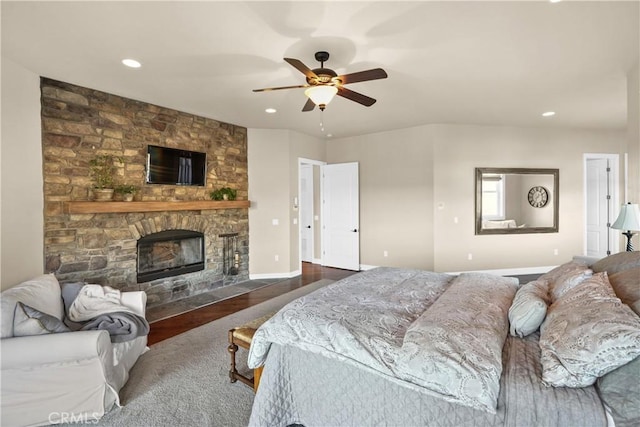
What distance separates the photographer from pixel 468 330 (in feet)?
5.22

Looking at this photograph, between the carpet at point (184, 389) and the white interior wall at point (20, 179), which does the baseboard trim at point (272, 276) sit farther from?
the white interior wall at point (20, 179)

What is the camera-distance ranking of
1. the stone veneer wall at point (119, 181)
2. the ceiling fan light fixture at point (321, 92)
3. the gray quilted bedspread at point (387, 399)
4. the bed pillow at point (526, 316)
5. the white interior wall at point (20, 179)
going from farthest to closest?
1. the stone veneer wall at point (119, 181)
2. the white interior wall at point (20, 179)
3. the ceiling fan light fixture at point (321, 92)
4. the bed pillow at point (526, 316)
5. the gray quilted bedspread at point (387, 399)

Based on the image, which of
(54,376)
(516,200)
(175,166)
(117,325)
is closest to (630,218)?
(516,200)

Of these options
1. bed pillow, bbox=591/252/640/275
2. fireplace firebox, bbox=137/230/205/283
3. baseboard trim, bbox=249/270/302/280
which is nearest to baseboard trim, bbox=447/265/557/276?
baseboard trim, bbox=249/270/302/280

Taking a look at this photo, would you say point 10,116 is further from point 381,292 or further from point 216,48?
point 381,292

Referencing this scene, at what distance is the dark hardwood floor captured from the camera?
3400 millimetres

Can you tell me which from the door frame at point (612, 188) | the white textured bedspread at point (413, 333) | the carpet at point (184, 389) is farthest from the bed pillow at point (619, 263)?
the door frame at point (612, 188)

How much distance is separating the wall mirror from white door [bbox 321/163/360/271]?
232 cm

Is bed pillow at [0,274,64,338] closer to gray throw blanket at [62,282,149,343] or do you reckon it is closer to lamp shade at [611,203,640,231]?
gray throw blanket at [62,282,149,343]

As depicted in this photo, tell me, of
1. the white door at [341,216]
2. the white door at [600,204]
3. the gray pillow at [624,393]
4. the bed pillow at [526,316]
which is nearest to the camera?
the gray pillow at [624,393]

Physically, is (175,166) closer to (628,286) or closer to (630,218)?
(628,286)

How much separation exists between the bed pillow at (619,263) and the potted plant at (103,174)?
488 cm

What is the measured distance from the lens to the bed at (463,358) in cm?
125

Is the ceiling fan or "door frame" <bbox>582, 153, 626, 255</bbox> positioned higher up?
the ceiling fan
